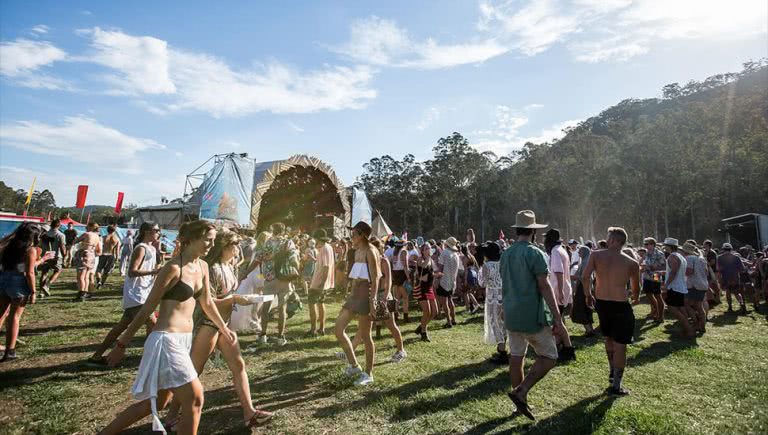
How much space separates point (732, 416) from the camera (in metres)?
4.04

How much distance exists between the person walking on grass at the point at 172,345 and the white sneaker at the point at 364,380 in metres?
2.31

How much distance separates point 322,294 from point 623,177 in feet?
136

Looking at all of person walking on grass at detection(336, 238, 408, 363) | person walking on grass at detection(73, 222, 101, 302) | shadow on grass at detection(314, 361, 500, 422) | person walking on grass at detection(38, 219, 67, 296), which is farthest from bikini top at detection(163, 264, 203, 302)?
person walking on grass at detection(38, 219, 67, 296)

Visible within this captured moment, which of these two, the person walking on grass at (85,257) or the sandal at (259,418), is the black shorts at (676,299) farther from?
the person walking on grass at (85,257)

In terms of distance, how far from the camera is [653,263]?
30.4 ft

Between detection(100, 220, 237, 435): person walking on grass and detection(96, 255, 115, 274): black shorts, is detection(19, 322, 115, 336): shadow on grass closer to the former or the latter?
detection(96, 255, 115, 274): black shorts

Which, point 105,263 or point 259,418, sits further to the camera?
point 105,263

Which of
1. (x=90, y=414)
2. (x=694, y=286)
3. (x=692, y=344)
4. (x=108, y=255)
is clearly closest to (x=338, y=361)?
(x=90, y=414)

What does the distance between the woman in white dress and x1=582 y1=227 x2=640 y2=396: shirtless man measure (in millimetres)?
1383

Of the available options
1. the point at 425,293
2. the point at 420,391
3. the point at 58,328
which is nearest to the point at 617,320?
the point at 420,391

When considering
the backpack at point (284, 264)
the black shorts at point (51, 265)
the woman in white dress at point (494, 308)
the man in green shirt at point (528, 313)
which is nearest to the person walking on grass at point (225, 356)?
the man in green shirt at point (528, 313)

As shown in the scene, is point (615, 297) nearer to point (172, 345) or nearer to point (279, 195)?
point (172, 345)

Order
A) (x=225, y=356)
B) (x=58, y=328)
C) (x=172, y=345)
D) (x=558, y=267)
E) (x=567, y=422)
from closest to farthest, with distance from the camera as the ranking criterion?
(x=172, y=345)
(x=225, y=356)
(x=567, y=422)
(x=558, y=267)
(x=58, y=328)

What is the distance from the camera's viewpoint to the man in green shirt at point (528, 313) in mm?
3729
